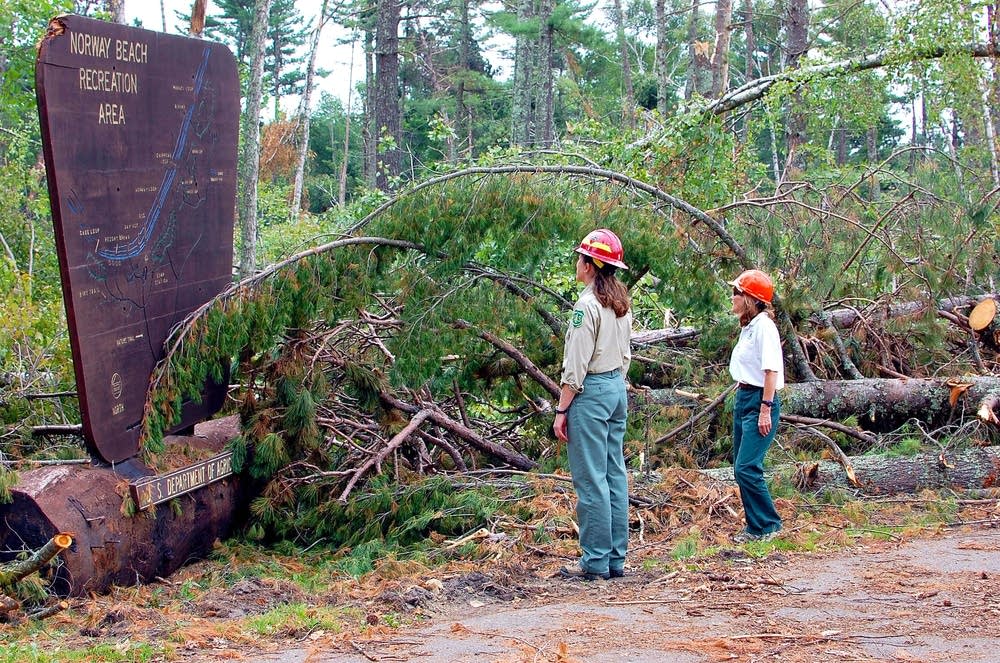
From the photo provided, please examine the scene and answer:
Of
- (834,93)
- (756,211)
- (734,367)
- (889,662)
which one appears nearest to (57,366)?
(734,367)

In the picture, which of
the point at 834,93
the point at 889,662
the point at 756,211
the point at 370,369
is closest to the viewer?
the point at 889,662

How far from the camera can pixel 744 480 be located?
20.3ft

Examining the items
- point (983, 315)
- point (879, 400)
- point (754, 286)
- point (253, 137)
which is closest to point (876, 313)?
point (983, 315)

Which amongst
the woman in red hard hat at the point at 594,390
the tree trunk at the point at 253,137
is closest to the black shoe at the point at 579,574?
the woman in red hard hat at the point at 594,390

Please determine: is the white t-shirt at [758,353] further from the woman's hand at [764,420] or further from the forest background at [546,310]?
the forest background at [546,310]

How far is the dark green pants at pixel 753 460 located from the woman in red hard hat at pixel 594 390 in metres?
1.01

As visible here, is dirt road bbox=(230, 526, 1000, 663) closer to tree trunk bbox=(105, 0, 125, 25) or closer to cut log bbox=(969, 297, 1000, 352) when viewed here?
cut log bbox=(969, 297, 1000, 352)

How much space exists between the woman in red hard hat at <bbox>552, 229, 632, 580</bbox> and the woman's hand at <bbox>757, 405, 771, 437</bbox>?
0.98 meters

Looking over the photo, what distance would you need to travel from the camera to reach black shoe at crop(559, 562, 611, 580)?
554 cm

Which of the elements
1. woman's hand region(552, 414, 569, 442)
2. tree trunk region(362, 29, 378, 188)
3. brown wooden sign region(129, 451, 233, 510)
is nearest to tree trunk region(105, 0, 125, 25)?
tree trunk region(362, 29, 378, 188)

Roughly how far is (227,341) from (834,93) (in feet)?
26.0

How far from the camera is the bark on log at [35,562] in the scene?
17.3 ft

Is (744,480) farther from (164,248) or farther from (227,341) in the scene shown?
(164,248)

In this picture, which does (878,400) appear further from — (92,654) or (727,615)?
(92,654)
